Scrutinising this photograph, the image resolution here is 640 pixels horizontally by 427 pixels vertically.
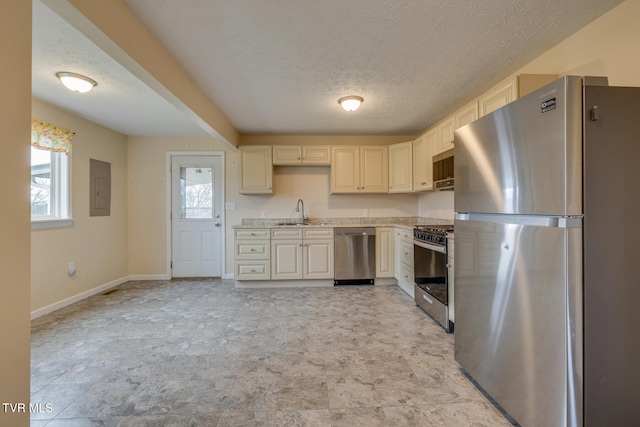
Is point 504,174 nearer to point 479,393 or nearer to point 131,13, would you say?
point 479,393

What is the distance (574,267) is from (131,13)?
8.88 ft

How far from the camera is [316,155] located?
415 centimetres

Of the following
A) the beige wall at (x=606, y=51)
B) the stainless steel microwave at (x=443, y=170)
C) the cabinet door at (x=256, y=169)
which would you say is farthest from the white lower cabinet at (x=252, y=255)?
the beige wall at (x=606, y=51)

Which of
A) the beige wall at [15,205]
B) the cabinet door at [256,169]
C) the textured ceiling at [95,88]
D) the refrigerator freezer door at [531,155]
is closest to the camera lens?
the beige wall at [15,205]

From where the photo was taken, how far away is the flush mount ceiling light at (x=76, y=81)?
2332 millimetres

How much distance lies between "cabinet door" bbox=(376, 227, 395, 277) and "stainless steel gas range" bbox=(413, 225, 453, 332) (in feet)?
2.67

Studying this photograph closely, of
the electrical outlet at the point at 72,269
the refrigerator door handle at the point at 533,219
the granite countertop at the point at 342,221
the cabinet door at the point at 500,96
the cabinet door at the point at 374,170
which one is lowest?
the electrical outlet at the point at 72,269

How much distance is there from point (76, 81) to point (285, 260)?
9.83 feet

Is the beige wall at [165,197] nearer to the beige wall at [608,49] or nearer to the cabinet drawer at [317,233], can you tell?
the cabinet drawer at [317,233]

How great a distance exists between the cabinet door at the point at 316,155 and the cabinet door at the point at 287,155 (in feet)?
0.27

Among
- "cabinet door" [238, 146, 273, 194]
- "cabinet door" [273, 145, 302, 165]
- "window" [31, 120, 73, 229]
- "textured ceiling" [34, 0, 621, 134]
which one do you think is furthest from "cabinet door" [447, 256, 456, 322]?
"window" [31, 120, 73, 229]

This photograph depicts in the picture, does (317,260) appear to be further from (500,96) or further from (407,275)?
(500,96)

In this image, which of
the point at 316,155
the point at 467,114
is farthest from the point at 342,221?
the point at 467,114

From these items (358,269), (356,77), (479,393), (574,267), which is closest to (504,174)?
(574,267)
